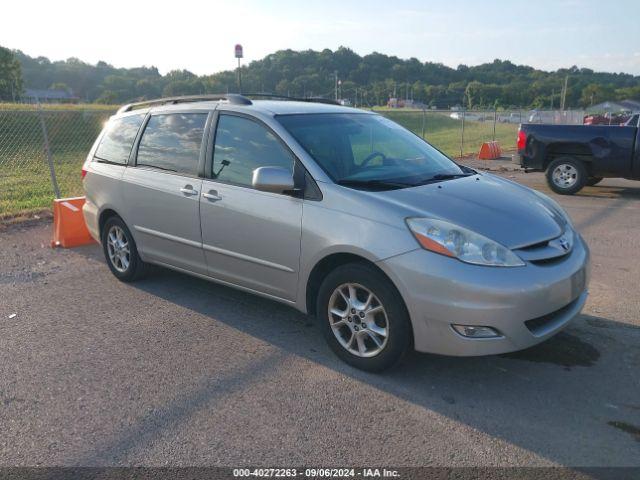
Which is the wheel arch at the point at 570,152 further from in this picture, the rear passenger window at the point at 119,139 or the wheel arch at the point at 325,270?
Result: the wheel arch at the point at 325,270

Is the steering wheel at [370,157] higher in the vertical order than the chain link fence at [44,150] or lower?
higher

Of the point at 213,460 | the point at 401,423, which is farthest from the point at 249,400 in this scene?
the point at 401,423

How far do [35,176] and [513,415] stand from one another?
43.4 feet

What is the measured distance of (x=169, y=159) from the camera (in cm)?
477

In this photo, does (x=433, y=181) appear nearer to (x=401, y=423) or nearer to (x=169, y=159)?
(x=401, y=423)

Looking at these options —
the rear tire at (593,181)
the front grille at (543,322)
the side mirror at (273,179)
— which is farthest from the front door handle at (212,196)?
the rear tire at (593,181)

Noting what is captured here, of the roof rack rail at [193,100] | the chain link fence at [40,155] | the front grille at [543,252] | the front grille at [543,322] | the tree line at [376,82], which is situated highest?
the tree line at [376,82]

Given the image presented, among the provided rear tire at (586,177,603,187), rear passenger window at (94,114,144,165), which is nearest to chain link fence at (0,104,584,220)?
rear passenger window at (94,114,144,165)

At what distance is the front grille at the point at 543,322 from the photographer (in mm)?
3188

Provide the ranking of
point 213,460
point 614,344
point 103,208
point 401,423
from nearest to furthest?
1. point 213,460
2. point 401,423
3. point 614,344
4. point 103,208

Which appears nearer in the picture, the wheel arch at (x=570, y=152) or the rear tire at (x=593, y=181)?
the wheel arch at (x=570, y=152)

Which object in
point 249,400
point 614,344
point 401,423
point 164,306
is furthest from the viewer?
point 164,306

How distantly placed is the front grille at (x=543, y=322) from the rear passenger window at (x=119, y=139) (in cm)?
389

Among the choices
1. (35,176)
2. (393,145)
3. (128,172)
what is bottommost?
(35,176)
